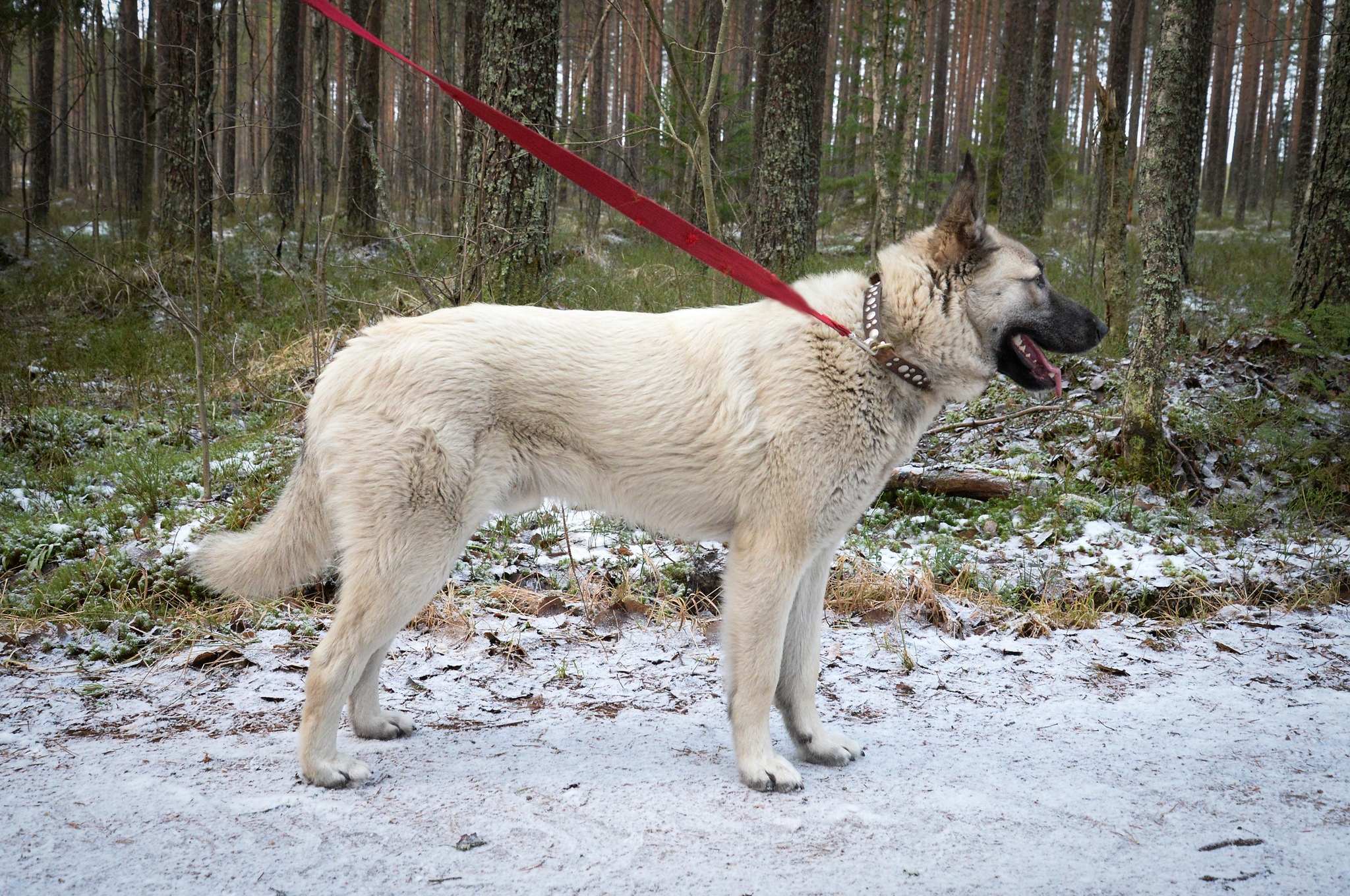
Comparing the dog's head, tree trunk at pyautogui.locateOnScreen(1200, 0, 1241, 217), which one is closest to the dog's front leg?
the dog's head

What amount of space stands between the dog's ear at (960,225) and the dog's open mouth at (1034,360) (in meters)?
0.40

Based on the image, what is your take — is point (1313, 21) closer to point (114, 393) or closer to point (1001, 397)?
point (1001, 397)

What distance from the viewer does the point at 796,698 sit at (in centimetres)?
321

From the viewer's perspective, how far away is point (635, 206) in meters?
2.96

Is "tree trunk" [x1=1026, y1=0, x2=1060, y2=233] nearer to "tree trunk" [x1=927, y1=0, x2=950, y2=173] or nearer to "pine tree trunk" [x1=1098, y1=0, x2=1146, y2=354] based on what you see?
"tree trunk" [x1=927, y1=0, x2=950, y2=173]

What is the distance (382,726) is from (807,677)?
169cm

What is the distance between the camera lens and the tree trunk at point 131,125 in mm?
14203

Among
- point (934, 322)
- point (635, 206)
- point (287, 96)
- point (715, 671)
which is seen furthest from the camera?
point (287, 96)

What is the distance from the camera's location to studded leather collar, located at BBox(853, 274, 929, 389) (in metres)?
3.09

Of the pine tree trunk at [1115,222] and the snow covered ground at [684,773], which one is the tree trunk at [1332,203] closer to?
the pine tree trunk at [1115,222]

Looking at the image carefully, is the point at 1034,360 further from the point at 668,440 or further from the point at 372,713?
the point at 372,713

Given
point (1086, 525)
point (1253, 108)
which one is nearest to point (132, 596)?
point (1086, 525)

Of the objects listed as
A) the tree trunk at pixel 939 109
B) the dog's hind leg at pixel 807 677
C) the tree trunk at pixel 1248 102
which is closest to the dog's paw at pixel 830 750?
the dog's hind leg at pixel 807 677

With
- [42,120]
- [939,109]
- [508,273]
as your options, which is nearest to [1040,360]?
[508,273]
